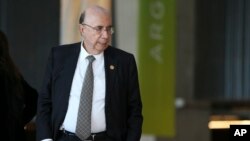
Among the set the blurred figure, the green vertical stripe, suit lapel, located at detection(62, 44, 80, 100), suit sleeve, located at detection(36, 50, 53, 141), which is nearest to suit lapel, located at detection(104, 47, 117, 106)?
suit lapel, located at detection(62, 44, 80, 100)

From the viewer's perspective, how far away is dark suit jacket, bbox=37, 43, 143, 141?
4.91 metres

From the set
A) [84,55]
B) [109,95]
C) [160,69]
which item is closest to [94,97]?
[109,95]

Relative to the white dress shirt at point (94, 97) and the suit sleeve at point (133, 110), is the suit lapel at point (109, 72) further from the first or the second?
the suit sleeve at point (133, 110)

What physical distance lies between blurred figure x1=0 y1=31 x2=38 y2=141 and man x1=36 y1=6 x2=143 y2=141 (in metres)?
0.57

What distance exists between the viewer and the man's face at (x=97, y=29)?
4.90 meters

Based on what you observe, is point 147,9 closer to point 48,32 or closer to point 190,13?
point 190,13

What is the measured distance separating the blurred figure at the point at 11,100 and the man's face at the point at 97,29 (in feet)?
3.26

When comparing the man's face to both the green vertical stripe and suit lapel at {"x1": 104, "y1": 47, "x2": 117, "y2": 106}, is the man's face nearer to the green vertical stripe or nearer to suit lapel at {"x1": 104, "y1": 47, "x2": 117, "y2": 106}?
suit lapel at {"x1": 104, "y1": 47, "x2": 117, "y2": 106}

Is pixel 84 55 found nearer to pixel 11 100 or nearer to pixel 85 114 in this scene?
pixel 85 114

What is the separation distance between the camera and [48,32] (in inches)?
291

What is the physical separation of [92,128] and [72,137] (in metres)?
0.17

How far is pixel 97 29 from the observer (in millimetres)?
4910

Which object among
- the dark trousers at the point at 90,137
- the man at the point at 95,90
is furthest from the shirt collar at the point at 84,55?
the dark trousers at the point at 90,137

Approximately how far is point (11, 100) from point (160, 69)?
5.76 ft
